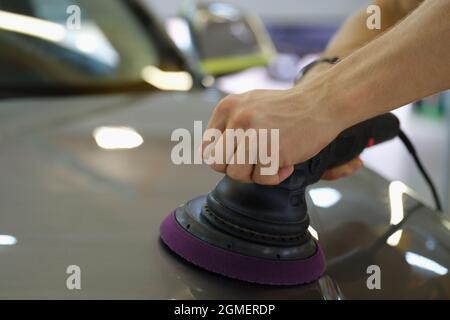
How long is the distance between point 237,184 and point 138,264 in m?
0.13

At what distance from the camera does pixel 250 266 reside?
73 centimetres

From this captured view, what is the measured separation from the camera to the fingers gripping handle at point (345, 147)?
0.76m

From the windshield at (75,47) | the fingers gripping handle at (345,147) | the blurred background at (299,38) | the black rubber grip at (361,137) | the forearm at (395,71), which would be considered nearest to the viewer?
the forearm at (395,71)

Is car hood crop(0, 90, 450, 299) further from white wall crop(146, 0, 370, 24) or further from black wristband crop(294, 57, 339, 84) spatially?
white wall crop(146, 0, 370, 24)

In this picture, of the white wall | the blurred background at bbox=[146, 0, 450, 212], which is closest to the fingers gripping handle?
the blurred background at bbox=[146, 0, 450, 212]

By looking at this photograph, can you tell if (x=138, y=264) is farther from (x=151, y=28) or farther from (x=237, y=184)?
(x=151, y=28)

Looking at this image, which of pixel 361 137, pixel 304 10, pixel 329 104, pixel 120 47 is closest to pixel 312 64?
pixel 361 137

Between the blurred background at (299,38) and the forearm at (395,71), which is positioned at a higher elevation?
the blurred background at (299,38)

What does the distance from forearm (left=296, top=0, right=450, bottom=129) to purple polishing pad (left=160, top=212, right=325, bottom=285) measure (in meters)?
0.16

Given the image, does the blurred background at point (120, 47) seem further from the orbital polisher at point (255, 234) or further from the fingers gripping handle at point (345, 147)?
the orbital polisher at point (255, 234)

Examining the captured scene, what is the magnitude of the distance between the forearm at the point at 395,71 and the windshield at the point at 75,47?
816 millimetres

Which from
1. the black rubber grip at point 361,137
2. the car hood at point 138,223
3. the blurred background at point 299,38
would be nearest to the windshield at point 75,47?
the car hood at point 138,223

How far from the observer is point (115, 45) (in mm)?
1543

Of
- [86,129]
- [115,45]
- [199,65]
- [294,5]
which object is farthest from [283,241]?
[294,5]
